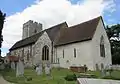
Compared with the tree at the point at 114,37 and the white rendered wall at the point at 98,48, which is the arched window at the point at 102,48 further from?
the tree at the point at 114,37

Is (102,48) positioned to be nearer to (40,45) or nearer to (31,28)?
(40,45)

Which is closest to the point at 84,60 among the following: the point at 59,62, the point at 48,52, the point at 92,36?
the point at 92,36

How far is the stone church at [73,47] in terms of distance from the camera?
38500 millimetres

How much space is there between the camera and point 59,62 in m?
44.4

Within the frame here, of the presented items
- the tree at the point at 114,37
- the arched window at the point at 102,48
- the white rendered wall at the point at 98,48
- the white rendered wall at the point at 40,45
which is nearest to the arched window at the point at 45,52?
the white rendered wall at the point at 40,45

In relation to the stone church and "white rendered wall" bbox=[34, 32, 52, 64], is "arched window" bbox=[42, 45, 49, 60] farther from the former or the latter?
"white rendered wall" bbox=[34, 32, 52, 64]

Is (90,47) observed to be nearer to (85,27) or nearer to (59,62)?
(85,27)

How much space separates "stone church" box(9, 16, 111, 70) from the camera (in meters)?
38.5

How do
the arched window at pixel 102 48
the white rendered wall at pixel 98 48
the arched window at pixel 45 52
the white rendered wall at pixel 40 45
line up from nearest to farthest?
1. the white rendered wall at pixel 98 48
2. the arched window at pixel 102 48
3. the white rendered wall at pixel 40 45
4. the arched window at pixel 45 52

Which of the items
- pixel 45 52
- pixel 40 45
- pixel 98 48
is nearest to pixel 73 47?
pixel 98 48

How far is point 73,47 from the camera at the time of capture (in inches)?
1630

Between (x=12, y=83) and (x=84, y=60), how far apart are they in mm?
21470

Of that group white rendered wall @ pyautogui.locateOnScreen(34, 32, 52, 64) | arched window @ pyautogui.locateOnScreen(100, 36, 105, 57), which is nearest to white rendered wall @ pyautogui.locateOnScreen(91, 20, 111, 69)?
arched window @ pyautogui.locateOnScreen(100, 36, 105, 57)

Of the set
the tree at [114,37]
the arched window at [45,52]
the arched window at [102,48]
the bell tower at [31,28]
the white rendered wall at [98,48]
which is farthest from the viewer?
the bell tower at [31,28]
